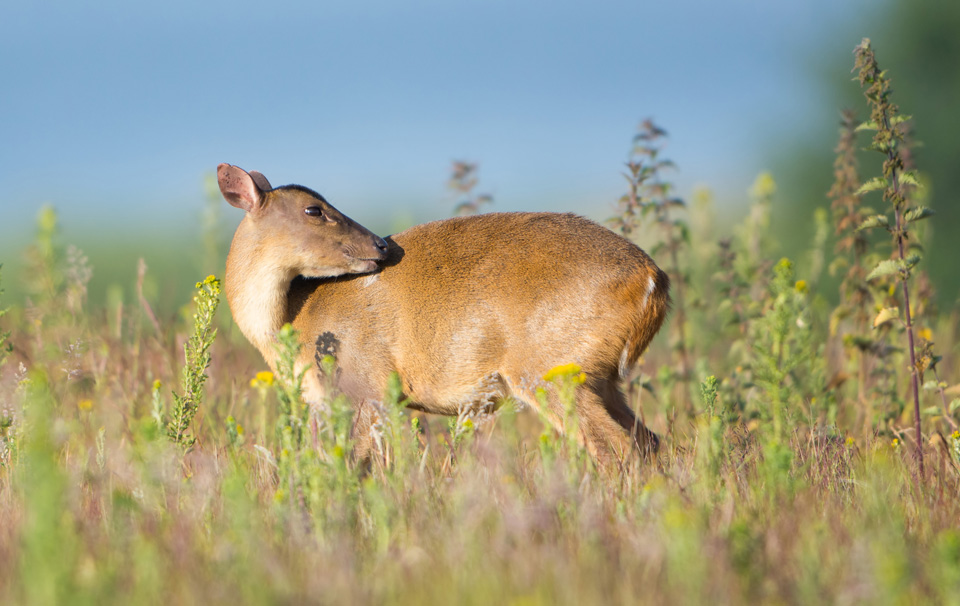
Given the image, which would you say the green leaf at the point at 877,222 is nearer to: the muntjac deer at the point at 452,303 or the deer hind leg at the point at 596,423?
the muntjac deer at the point at 452,303

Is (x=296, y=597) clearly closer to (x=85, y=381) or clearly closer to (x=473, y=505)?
(x=473, y=505)

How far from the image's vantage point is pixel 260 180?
5.34 meters

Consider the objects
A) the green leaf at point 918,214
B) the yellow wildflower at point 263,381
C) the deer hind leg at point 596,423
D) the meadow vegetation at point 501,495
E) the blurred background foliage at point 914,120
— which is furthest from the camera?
the blurred background foliage at point 914,120

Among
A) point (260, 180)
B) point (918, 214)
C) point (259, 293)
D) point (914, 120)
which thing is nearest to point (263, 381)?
point (259, 293)

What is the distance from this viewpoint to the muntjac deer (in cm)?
466

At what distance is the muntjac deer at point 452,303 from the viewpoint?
466 centimetres

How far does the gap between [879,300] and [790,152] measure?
35.8 ft

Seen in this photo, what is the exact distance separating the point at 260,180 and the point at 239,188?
197mm

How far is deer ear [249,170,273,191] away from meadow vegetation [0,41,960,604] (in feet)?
3.27

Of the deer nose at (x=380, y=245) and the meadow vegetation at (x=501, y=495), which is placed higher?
the deer nose at (x=380, y=245)

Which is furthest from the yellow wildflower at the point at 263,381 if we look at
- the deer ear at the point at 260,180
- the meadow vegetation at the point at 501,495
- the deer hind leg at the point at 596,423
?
the deer hind leg at the point at 596,423

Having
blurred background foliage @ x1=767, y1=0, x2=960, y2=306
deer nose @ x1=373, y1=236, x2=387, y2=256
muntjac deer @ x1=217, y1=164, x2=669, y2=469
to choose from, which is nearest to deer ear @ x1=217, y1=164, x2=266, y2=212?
muntjac deer @ x1=217, y1=164, x2=669, y2=469

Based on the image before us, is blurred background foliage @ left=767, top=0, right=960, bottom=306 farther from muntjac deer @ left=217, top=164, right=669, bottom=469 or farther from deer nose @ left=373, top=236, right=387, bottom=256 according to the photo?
deer nose @ left=373, top=236, right=387, bottom=256

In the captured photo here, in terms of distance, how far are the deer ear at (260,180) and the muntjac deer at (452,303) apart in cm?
6
